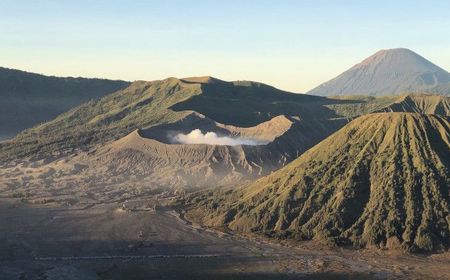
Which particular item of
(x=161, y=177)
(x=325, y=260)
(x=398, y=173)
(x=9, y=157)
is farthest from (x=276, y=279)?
(x=9, y=157)

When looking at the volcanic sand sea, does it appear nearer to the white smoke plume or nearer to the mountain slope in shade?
the mountain slope in shade

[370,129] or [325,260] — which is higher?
[370,129]

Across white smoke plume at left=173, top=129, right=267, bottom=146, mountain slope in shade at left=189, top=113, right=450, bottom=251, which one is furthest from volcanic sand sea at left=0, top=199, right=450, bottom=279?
white smoke plume at left=173, top=129, right=267, bottom=146

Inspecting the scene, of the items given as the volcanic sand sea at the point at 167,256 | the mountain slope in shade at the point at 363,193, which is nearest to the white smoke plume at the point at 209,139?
the mountain slope in shade at the point at 363,193

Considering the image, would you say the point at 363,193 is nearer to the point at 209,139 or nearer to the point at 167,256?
the point at 167,256

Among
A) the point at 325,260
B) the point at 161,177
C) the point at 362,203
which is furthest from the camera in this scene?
the point at 161,177

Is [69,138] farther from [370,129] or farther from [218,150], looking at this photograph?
[370,129]
